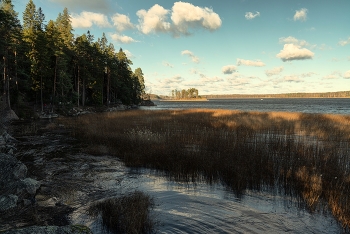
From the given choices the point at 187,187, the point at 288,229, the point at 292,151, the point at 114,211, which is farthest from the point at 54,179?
the point at 292,151

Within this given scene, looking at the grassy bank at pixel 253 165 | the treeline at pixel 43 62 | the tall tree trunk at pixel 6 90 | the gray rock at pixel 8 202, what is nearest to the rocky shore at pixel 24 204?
the gray rock at pixel 8 202

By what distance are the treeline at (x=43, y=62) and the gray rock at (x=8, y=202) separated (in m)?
24.1

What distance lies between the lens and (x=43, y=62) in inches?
1350

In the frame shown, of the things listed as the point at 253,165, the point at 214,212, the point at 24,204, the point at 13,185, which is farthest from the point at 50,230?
the point at 253,165

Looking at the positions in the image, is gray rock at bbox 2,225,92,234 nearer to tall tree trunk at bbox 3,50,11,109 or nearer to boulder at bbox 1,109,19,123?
boulder at bbox 1,109,19,123

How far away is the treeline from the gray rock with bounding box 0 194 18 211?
24132 mm

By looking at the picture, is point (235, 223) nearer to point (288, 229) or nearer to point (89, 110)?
point (288, 229)

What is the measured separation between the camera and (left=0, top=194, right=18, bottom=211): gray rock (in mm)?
5707

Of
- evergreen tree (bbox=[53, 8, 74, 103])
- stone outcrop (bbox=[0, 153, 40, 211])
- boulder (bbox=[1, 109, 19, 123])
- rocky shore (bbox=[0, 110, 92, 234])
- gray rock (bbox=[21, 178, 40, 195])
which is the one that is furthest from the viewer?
evergreen tree (bbox=[53, 8, 74, 103])

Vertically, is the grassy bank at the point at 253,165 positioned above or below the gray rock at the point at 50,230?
below

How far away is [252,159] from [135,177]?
16.3ft

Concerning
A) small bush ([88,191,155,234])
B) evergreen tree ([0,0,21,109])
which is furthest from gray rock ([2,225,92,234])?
evergreen tree ([0,0,21,109])

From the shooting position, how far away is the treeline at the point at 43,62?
29.0 metres

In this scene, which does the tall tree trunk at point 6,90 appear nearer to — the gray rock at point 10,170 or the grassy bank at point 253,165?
the grassy bank at point 253,165
